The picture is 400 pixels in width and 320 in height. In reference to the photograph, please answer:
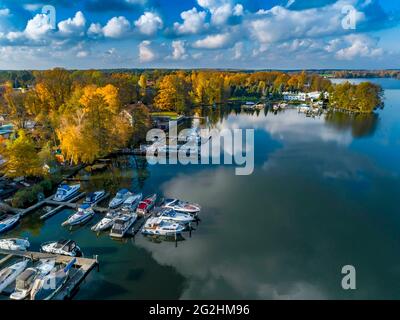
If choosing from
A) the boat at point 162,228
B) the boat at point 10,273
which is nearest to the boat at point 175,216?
the boat at point 162,228

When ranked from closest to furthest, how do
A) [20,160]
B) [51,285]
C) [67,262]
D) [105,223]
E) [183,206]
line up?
[51,285]
[67,262]
[105,223]
[183,206]
[20,160]

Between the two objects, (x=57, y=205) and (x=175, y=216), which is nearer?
(x=175, y=216)

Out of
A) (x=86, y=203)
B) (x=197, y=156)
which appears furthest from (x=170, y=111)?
(x=86, y=203)

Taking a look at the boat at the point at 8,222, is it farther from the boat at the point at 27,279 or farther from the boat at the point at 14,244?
the boat at the point at 27,279

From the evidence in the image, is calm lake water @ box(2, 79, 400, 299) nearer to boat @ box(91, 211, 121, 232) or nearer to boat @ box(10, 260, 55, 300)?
boat @ box(91, 211, 121, 232)

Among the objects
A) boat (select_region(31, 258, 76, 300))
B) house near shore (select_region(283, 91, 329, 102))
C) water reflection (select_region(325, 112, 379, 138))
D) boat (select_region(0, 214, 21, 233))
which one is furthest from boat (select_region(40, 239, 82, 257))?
house near shore (select_region(283, 91, 329, 102))

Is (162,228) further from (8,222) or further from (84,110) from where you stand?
(84,110)

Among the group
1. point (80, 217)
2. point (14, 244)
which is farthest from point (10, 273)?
point (80, 217)
